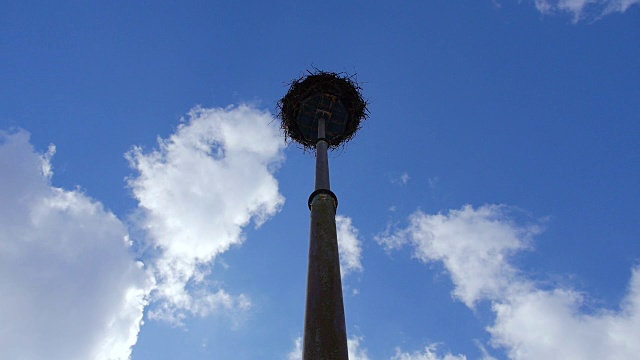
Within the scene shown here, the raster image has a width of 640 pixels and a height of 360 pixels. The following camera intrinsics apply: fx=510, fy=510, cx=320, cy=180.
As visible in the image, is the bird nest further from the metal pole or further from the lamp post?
the metal pole

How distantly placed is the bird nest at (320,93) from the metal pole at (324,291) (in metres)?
5.94

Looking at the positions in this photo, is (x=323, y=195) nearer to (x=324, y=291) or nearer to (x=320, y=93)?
(x=324, y=291)

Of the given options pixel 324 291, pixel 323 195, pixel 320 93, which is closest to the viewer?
pixel 324 291

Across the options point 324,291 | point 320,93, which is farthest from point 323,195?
point 320,93

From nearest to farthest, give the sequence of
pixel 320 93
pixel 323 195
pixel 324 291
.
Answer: pixel 324 291 → pixel 323 195 → pixel 320 93

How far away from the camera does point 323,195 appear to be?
8.42 meters

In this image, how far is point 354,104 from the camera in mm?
14359

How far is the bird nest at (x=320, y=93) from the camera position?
14.0 metres

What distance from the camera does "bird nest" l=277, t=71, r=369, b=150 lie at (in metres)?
14.0

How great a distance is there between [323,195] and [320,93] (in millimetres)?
5916

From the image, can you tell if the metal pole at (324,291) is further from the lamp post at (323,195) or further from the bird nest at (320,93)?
the bird nest at (320,93)

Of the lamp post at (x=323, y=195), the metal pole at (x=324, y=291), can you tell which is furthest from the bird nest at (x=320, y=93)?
the metal pole at (x=324, y=291)

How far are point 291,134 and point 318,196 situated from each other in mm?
6380

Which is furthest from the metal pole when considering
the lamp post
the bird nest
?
the bird nest
